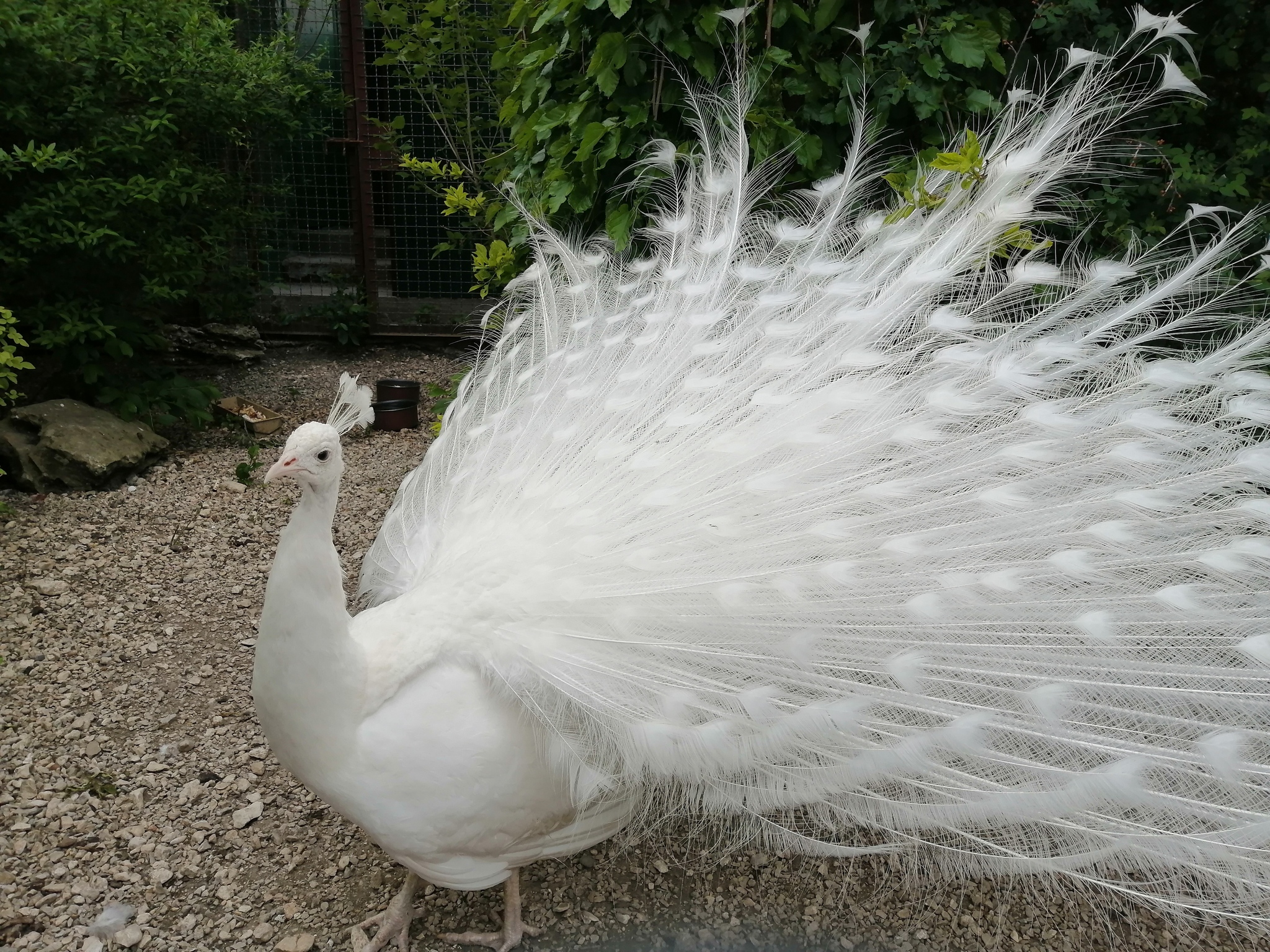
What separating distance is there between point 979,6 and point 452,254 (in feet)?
18.0

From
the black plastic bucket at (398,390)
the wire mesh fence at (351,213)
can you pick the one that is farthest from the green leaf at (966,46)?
the wire mesh fence at (351,213)

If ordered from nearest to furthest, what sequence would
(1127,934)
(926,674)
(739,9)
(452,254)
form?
(926,674) → (1127,934) → (739,9) → (452,254)

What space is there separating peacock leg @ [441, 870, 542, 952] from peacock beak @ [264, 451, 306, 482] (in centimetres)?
121

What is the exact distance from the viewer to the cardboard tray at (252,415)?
573 cm

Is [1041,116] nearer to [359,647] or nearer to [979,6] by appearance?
[979,6]

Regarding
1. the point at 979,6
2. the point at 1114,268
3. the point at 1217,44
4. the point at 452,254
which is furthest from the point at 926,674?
the point at 452,254

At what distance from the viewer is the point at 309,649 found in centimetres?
188

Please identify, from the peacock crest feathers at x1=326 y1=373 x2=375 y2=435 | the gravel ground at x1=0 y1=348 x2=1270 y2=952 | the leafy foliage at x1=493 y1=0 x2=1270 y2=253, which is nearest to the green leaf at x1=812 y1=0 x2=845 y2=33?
the leafy foliage at x1=493 y1=0 x2=1270 y2=253

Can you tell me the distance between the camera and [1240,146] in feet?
10.5

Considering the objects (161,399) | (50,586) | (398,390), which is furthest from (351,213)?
(50,586)

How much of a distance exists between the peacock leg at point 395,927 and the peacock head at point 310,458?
1144mm

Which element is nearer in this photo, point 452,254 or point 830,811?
point 830,811

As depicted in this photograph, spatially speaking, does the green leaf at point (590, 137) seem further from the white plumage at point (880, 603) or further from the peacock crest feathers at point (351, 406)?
the peacock crest feathers at point (351, 406)

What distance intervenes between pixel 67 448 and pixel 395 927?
11.4 ft
